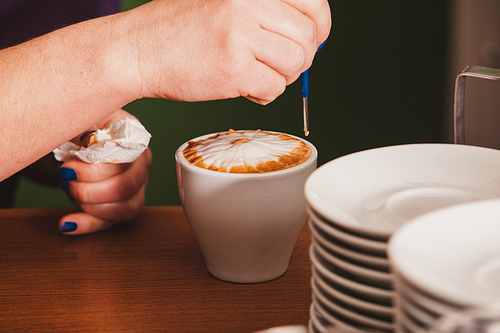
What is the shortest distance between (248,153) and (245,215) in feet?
0.31

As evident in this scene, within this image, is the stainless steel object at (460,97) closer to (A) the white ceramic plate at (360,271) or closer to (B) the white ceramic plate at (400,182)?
(B) the white ceramic plate at (400,182)

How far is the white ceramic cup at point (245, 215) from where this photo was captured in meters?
0.59

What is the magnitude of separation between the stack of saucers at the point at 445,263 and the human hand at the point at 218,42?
0.42 meters

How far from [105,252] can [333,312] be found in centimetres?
50

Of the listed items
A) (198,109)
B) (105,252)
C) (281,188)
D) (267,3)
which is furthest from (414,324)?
(198,109)

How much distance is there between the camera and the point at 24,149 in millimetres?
697

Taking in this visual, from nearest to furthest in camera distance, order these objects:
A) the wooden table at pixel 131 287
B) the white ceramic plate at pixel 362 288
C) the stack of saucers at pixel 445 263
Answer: the stack of saucers at pixel 445 263 → the white ceramic plate at pixel 362 288 → the wooden table at pixel 131 287

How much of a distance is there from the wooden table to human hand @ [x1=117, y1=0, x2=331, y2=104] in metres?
0.28

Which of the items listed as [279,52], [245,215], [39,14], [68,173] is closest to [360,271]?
[245,215]

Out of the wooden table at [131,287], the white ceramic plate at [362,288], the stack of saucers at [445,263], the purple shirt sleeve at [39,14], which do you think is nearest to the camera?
the stack of saucers at [445,263]

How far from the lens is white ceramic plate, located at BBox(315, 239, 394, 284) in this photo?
33 cm

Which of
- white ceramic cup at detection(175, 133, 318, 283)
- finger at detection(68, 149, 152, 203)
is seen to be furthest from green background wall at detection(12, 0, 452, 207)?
white ceramic cup at detection(175, 133, 318, 283)

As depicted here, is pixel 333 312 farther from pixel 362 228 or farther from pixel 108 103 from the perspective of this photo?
pixel 108 103

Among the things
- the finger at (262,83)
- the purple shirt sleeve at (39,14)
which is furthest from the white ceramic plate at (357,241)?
the purple shirt sleeve at (39,14)
